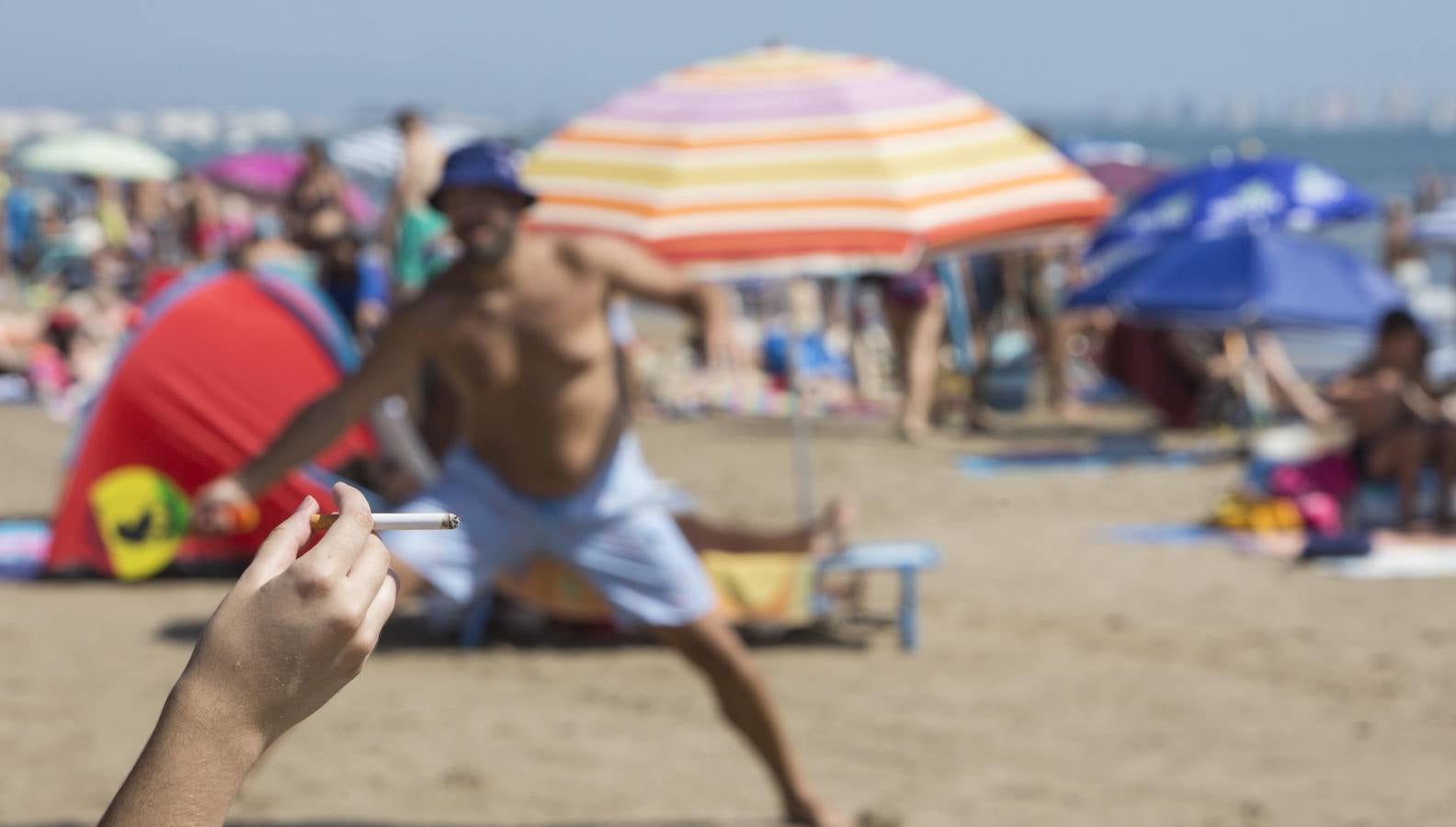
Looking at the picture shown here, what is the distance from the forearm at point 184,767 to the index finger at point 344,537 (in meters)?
0.14

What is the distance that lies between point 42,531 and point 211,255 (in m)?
6.83

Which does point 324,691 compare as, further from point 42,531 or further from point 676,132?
point 42,531

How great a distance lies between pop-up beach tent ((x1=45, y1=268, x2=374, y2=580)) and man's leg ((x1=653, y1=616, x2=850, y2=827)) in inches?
130

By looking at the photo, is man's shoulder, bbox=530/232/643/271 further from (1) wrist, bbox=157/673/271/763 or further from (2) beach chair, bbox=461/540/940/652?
(1) wrist, bbox=157/673/271/763

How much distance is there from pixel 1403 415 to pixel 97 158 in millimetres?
16066

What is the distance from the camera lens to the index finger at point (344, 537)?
1.29 meters

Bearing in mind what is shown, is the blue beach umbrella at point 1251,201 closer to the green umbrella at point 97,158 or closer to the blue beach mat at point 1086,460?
the blue beach mat at point 1086,460

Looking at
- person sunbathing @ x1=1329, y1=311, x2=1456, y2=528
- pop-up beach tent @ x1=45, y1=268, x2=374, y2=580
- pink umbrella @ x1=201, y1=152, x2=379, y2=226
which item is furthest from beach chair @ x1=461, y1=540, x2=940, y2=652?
pink umbrella @ x1=201, y1=152, x2=379, y2=226

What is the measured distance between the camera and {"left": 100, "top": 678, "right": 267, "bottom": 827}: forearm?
1338 mm

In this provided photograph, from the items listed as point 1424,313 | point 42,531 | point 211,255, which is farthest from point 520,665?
point 1424,313

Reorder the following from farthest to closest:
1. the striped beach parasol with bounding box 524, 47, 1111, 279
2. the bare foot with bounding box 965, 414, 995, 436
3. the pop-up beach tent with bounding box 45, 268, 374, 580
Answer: the bare foot with bounding box 965, 414, 995, 436, the pop-up beach tent with bounding box 45, 268, 374, 580, the striped beach parasol with bounding box 524, 47, 1111, 279

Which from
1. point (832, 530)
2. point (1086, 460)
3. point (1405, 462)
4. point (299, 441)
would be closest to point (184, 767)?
point (299, 441)

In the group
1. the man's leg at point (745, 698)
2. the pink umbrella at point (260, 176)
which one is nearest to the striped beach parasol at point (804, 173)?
the man's leg at point (745, 698)

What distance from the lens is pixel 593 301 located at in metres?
4.74
